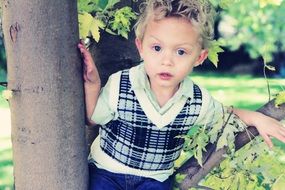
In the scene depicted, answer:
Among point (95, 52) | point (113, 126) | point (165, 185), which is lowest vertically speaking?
point (165, 185)

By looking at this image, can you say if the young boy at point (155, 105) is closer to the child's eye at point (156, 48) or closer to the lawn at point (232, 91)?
the child's eye at point (156, 48)

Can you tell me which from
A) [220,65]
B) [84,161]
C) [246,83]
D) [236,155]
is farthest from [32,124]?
[220,65]

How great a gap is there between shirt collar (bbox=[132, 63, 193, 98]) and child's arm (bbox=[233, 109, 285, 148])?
0.21 metres

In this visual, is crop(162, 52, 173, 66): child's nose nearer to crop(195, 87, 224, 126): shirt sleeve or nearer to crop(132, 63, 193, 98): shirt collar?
crop(132, 63, 193, 98): shirt collar

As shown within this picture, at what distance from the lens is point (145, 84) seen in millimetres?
2178

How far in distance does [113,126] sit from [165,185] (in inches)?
10.9

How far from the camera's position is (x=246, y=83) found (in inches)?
355

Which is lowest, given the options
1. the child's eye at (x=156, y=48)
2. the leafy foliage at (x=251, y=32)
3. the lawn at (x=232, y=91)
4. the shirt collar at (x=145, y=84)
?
the lawn at (x=232, y=91)

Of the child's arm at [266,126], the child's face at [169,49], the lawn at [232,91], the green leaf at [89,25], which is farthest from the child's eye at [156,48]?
the lawn at [232,91]

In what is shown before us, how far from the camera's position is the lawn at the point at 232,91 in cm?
589

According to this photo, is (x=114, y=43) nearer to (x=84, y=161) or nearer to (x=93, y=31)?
(x=93, y=31)

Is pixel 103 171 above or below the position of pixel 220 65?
above

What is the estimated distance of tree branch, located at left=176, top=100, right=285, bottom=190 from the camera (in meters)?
2.24

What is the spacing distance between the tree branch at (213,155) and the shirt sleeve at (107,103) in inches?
13.5
